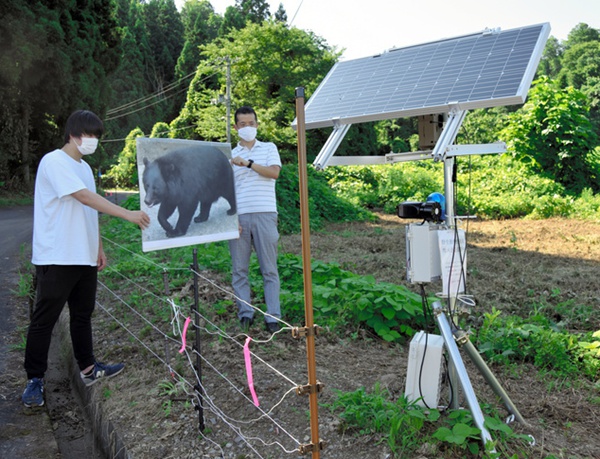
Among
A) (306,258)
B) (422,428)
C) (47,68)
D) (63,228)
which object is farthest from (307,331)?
(47,68)

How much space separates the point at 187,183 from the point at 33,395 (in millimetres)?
1599

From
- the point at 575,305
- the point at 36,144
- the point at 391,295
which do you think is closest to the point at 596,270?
the point at 575,305

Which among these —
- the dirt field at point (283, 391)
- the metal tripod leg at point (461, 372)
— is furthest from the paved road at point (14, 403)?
the metal tripod leg at point (461, 372)

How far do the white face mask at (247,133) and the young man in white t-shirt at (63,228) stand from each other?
0.95 metres

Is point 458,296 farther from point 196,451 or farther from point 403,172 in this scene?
point 403,172

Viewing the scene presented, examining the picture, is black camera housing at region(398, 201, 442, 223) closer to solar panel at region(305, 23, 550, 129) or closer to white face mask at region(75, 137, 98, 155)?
solar panel at region(305, 23, 550, 129)

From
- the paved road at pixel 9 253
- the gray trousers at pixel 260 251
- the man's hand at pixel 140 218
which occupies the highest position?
the man's hand at pixel 140 218

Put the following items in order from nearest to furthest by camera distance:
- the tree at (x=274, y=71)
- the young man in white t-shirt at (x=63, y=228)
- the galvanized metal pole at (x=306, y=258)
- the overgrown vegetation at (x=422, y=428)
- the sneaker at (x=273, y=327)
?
the galvanized metal pole at (x=306, y=258)
the overgrown vegetation at (x=422, y=428)
the young man in white t-shirt at (x=63, y=228)
the sneaker at (x=273, y=327)
the tree at (x=274, y=71)

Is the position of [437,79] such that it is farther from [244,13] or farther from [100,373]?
[244,13]

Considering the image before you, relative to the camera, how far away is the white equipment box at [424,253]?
252 centimetres

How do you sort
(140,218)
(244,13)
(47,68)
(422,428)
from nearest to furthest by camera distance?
(422,428), (140,218), (47,68), (244,13)

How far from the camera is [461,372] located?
7.90 ft

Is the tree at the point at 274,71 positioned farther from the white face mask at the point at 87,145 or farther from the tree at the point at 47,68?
the white face mask at the point at 87,145

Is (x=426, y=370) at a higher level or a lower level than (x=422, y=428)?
higher
